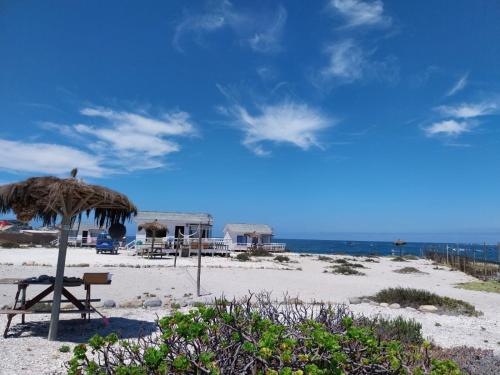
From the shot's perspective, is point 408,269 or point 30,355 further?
point 408,269

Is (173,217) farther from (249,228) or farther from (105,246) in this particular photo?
(249,228)

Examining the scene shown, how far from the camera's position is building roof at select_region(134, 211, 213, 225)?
37.2 m

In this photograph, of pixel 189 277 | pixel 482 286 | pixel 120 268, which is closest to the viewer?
pixel 189 277

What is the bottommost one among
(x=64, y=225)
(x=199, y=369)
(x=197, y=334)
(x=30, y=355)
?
(x=30, y=355)

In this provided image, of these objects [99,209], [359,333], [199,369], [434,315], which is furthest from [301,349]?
A: [434,315]

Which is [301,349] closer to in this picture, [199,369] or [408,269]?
[199,369]

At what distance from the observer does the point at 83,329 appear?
711 cm

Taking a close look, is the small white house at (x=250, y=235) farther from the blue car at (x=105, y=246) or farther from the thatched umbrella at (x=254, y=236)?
the blue car at (x=105, y=246)

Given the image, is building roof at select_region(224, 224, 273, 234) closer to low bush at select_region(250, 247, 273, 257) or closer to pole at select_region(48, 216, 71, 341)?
low bush at select_region(250, 247, 273, 257)

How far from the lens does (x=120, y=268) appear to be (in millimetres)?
19859

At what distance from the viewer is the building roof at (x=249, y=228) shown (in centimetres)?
4729

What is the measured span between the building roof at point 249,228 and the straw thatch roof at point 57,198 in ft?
132

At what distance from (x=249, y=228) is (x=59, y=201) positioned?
4168cm

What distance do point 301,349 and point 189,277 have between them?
14386mm
